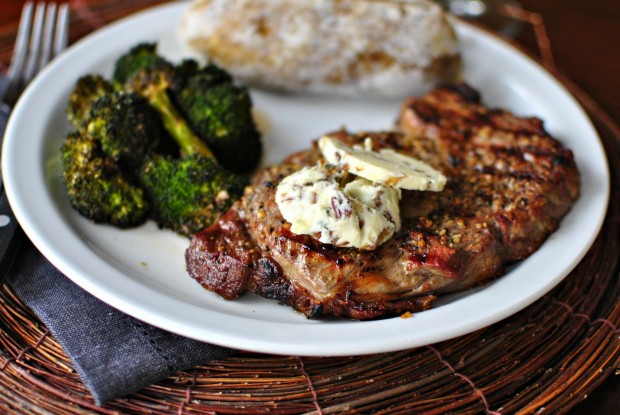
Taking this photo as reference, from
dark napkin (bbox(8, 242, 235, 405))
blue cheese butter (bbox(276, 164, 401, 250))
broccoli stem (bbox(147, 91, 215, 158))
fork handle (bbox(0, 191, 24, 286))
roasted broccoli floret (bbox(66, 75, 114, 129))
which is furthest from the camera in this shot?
roasted broccoli floret (bbox(66, 75, 114, 129))

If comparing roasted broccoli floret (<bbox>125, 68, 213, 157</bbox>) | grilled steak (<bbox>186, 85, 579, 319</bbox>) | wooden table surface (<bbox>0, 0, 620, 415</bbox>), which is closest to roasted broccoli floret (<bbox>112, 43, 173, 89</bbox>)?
roasted broccoli floret (<bbox>125, 68, 213, 157</bbox>)

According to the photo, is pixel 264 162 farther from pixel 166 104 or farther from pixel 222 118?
pixel 166 104

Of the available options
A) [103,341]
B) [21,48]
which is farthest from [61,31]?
[103,341]

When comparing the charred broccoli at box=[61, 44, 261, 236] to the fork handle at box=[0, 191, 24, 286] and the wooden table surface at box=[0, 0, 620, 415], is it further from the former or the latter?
the wooden table surface at box=[0, 0, 620, 415]

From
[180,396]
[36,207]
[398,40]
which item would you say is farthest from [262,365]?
[398,40]

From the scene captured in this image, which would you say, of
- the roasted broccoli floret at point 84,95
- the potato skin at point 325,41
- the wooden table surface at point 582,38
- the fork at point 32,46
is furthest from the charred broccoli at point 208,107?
the wooden table surface at point 582,38

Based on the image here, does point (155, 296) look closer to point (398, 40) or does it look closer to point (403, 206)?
point (403, 206)
